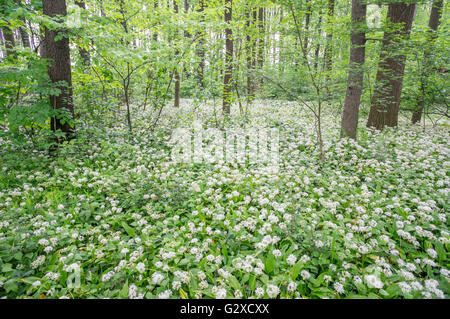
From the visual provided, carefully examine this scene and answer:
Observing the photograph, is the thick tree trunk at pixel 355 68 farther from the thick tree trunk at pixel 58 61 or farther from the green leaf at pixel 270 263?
the thick tree trunk at pixel 58 61

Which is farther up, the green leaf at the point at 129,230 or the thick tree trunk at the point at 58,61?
the thick tree trunk at the point at 58,61

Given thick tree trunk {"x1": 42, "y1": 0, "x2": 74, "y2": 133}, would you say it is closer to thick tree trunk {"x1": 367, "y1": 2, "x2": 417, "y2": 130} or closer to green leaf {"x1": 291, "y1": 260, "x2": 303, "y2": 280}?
green leaf {"x1": 291, "y1": 260, "x2": 303, "y2": 280}

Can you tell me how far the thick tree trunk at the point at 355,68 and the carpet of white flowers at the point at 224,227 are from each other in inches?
41.0

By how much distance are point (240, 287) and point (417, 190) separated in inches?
148

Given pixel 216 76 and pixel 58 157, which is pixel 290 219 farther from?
pixel 216 76

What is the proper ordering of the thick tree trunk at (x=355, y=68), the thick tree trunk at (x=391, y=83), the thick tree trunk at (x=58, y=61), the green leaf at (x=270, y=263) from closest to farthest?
the green leaf at (x=270, y=263) < the thick tree trunk at (x=355, y=68) < the thick tree trunk at (x=58, y=61) < the thick tree trunk at (x=391, y=83)

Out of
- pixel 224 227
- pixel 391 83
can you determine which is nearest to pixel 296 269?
pixel 224 227

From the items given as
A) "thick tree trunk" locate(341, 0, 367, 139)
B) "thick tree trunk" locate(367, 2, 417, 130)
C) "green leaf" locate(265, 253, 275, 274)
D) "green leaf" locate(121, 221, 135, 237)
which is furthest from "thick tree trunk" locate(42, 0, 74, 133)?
"thick tree trunk" locate(367, 2, 417, 130)

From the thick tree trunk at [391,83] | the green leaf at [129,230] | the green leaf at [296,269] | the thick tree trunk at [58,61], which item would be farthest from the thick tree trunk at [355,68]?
the thick tree trunk at [58,61]

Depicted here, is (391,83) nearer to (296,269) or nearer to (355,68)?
(355,68)

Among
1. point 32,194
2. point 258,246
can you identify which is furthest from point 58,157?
point 258,246

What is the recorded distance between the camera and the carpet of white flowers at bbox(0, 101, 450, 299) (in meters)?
2.31

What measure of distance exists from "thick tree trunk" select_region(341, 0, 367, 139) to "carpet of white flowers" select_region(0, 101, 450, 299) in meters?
1.04

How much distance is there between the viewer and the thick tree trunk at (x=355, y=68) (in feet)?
15.7
